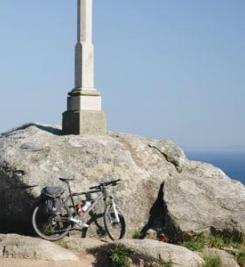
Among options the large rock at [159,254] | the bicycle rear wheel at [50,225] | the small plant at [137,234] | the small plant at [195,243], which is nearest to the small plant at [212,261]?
the large rock at [159,254]

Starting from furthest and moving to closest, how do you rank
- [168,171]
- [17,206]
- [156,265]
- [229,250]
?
1. [168,171]
2. [17,206]
3. [229,250]
4. [156,265]

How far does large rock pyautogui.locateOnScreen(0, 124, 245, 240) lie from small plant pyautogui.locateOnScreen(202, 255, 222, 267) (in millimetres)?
1378

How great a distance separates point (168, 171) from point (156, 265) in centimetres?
414

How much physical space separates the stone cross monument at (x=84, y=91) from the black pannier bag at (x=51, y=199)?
2771 millimetres

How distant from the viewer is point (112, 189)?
13.7 metres

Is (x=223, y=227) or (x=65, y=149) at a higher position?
(x=65, y=149)

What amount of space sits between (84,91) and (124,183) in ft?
9.13

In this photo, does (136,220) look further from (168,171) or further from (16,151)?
(16,151)

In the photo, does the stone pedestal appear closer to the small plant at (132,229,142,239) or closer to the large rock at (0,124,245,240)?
the large rock at (0,124,245,240)

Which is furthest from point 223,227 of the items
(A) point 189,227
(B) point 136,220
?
(B) point 136,220

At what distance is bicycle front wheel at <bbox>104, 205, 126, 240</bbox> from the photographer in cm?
1300

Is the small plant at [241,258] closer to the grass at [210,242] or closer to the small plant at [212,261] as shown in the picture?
the grass at [210,242]

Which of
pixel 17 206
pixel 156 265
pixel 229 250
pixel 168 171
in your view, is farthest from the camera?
pixel 168 171

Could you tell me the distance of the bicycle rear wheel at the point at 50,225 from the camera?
12.6 meters
